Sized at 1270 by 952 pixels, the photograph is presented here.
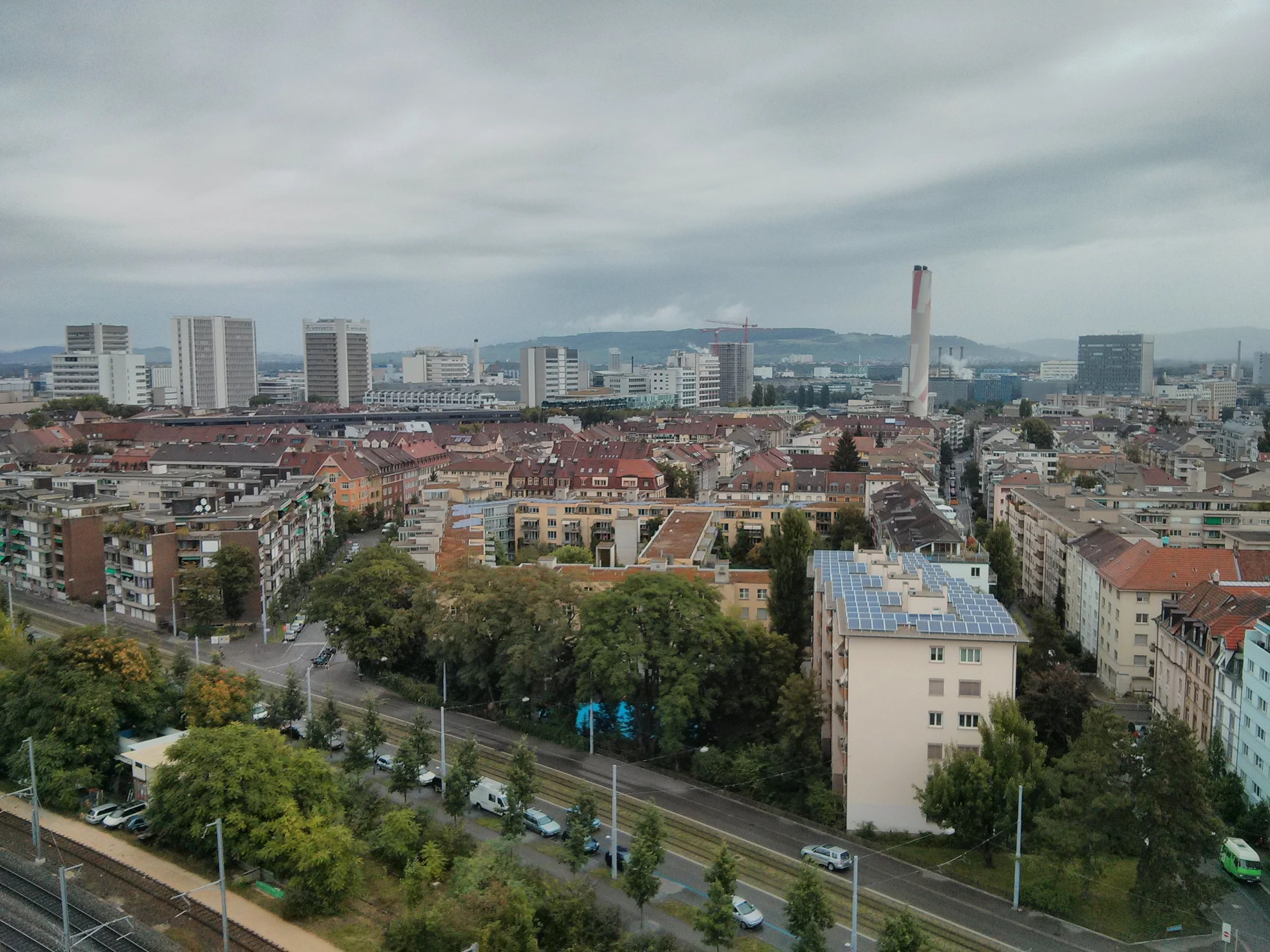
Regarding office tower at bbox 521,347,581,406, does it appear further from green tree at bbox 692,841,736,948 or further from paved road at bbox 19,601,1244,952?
green tree at bbox 692,841,736,948

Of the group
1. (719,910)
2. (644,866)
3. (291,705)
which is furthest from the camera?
(291,705)

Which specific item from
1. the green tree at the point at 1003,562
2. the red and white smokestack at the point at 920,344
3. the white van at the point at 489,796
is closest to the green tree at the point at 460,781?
the white van at the point at 489,796

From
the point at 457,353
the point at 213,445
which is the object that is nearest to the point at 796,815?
the point at 213,445

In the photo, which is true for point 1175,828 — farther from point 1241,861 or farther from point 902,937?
point 902,937

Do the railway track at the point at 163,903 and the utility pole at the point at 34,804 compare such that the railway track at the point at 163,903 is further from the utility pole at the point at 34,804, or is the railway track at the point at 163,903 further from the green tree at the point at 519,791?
the green tree at the point at 519,791

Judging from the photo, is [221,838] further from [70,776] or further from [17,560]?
[17,560]

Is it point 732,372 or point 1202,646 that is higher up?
point 732,372

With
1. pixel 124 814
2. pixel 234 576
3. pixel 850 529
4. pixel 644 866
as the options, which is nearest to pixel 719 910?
pixel 644 866
